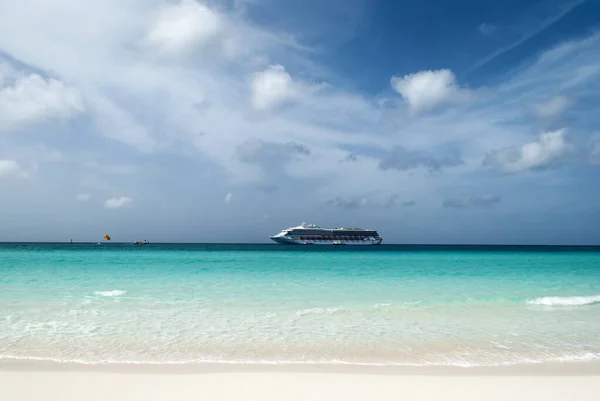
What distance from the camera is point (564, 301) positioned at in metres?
13.7

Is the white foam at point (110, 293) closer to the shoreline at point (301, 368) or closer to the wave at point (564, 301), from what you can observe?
the shoreline at point (301, 368)

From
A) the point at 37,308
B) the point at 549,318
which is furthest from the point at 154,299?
the point at 549,318

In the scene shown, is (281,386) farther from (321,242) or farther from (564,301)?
(321,242)

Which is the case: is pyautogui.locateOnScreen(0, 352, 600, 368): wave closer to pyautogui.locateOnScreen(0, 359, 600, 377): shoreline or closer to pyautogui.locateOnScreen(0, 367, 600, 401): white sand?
pyautogui.locateOnScreen(0, 359, 600, 377): shoreline

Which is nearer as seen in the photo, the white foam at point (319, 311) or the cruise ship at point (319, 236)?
the white foam at point (319, 311)

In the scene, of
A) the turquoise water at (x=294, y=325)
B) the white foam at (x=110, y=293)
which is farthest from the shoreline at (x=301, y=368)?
the white foam at (x=110, y=293)

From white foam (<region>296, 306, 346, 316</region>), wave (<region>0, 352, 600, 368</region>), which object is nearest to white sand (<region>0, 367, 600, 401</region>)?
wave (<region>0, 352, 600, 368</region>)

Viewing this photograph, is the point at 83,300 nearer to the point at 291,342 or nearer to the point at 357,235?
the point at 291,342

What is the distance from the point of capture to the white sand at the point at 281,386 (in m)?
5.02

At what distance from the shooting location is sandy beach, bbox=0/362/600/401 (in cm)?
505

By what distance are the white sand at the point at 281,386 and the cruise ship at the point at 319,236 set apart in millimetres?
103745

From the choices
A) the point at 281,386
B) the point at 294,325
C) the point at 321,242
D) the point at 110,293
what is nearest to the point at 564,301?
the point at 294,325

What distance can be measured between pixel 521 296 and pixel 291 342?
36.6 feet

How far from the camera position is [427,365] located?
21.6 feet
